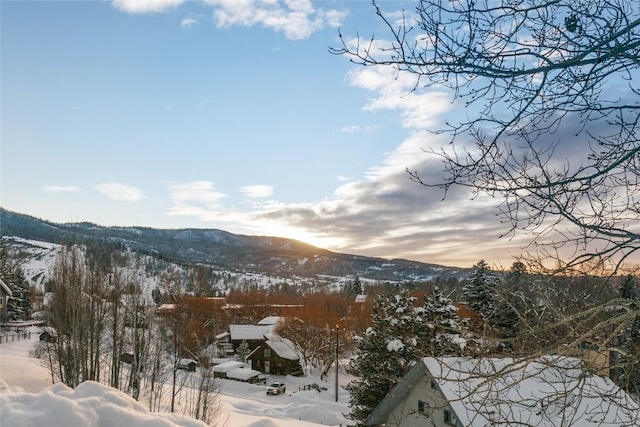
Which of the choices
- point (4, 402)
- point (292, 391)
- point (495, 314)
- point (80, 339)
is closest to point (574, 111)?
point (495, 314)

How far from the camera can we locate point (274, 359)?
43.3 metres

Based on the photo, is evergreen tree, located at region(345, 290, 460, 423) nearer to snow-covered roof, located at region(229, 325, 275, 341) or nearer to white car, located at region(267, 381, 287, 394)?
white car, located at region(267, 381, 287, 394)

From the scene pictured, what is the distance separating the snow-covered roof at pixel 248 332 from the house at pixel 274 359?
1794 mm

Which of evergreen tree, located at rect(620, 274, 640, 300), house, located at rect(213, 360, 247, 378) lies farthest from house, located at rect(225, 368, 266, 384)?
evergreen tree, located at rect(620, 274, 640, 300)

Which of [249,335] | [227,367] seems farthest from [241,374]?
[249,335]

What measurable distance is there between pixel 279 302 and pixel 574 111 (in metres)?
76.4

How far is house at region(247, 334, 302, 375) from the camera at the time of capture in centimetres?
4288

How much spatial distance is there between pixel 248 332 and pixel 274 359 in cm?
529

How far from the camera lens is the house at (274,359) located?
42.9 metres

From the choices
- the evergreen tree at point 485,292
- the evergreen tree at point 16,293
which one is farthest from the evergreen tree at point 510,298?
→ the evergreen tree at point 16,293

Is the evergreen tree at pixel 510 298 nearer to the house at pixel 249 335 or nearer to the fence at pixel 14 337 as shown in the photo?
the fence at pixel 14 337

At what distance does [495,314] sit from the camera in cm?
292

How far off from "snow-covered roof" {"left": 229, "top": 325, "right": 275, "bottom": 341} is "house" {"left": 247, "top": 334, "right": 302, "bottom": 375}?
5.89 ft

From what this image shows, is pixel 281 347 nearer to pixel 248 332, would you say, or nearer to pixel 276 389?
pixel 248 332
